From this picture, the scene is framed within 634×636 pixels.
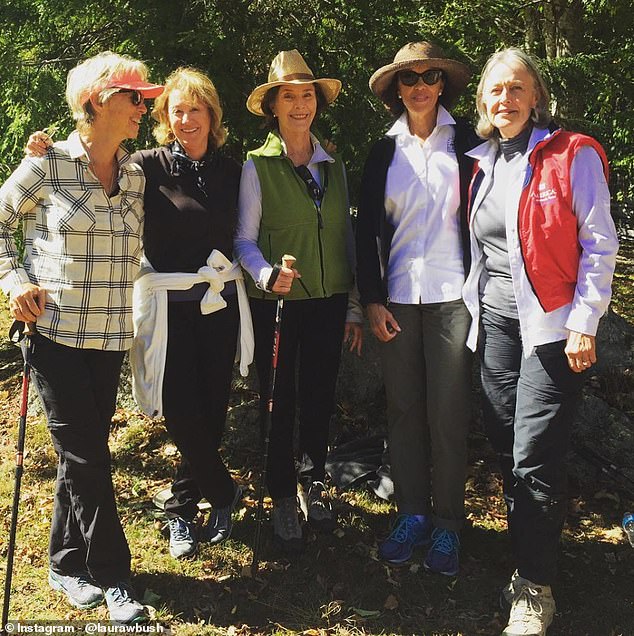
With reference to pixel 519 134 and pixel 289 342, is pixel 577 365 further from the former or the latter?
pixel 289 342

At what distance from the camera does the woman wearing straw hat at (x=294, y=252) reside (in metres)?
3.93

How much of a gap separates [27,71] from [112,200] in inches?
104

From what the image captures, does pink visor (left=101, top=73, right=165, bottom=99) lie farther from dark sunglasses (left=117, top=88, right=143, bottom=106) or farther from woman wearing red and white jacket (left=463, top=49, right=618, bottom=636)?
woman wearing red and white jacket (left=463, top=49, right=618, bottom=636)

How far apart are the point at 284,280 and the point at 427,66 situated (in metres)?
1.37

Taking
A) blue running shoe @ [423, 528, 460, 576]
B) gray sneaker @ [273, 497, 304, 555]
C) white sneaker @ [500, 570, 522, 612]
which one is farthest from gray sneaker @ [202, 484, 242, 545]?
white sneaker @ [500, 570, 522, 612]

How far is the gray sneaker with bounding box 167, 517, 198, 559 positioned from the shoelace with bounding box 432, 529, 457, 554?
4.56 ft

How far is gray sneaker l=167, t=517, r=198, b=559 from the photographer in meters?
4.12

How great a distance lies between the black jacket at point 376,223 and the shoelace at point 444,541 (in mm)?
1376

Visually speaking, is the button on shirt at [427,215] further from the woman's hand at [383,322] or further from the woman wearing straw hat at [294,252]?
the woman wearing straw hat at [294,252]

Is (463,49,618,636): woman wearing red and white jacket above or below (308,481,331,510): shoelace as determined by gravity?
above

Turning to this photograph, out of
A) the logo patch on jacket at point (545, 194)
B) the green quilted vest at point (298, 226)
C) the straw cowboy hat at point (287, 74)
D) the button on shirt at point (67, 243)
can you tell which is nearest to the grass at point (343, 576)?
the button on shirt at point (67, 243)

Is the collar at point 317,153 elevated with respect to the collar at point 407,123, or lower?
lower

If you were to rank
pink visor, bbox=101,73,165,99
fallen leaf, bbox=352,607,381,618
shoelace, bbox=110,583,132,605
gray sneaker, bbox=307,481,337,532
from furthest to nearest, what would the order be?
gray sneaker, bbox=307,481,337,532, fallen leaf, bbox=352,607,381,618, shoelace, bbox=110,583,132,605, pink visor, bbox=101,73,165,99

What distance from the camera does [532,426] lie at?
3402mm
